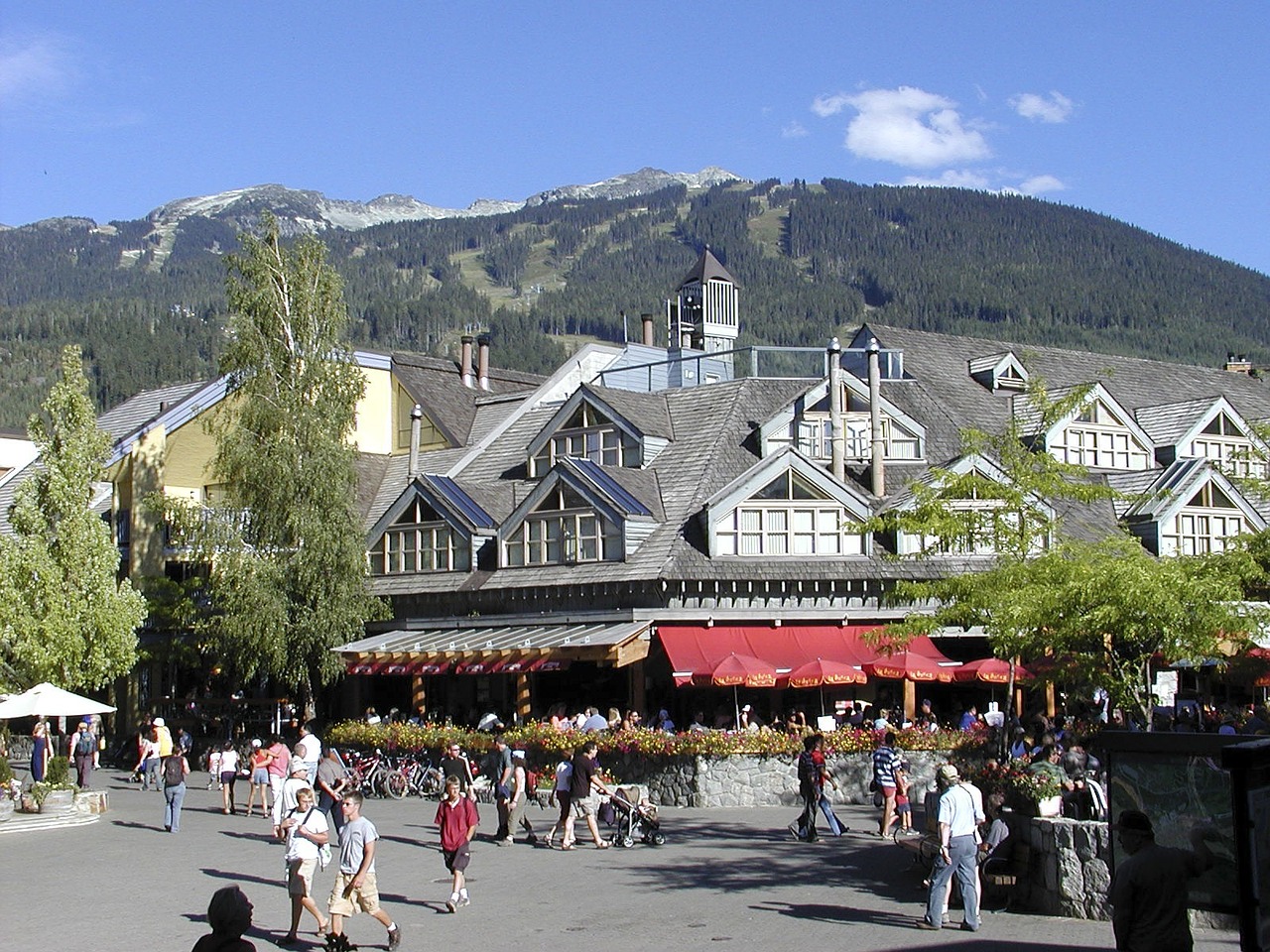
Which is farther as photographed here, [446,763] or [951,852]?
[446,763]

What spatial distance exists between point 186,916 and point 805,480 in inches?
877

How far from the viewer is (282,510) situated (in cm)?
3888

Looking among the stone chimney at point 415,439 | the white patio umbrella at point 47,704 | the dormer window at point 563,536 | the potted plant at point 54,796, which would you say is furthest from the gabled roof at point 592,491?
the potted plant at point 54,796

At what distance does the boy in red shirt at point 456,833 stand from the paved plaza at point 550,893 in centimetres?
26

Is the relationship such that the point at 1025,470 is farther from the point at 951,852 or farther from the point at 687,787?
the point at 951,852

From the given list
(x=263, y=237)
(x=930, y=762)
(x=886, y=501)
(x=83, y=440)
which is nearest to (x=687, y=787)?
(x=930, y=762)

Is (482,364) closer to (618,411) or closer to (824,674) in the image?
(618,411)

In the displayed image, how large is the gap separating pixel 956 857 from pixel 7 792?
1966cm

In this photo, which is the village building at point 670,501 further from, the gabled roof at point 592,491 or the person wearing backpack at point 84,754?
the person wearing backpack at point 84,754

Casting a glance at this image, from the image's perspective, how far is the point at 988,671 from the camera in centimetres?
3400

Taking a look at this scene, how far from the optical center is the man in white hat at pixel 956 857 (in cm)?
1630

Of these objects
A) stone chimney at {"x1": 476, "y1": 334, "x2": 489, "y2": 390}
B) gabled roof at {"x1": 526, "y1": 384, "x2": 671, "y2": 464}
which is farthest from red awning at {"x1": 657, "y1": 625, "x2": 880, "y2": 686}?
stone chimney at {"x1": 476, "y1": 334, "x2": 489, "y2": 390}

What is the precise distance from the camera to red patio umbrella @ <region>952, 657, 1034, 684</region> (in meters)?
33.7

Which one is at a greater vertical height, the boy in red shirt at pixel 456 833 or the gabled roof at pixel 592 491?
the gabled roof at pixel 592 491
